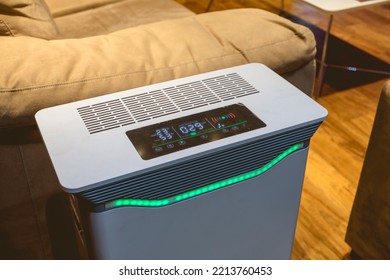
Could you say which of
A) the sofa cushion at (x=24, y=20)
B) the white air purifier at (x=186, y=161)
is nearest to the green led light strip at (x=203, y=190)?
the white air purifier at (x=186, y=161)

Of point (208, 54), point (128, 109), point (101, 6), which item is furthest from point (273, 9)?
point (128, 109)

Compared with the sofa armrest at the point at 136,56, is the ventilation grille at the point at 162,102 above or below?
below

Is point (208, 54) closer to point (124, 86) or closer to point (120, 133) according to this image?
point (124, 86)

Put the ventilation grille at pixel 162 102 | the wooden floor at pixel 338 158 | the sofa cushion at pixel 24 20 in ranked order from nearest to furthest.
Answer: the ventilation grille at pixel 162 102
the sofa cushion at pixel 24 20
the wooden floor at pixel 338 158

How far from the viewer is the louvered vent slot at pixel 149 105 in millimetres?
960

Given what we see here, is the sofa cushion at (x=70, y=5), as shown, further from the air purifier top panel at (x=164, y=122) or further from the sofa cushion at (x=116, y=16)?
the air purifier top panel at (x=164, y=122)

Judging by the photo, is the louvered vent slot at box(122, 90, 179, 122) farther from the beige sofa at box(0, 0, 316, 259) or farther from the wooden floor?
the wooden floor

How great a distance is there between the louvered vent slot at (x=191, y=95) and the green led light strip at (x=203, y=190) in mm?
166

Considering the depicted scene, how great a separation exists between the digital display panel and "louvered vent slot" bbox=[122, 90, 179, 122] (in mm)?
37

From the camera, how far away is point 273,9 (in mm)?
3262

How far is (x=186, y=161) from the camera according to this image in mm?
862

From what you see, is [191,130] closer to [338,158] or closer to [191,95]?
[191,95]

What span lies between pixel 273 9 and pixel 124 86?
8.02 feet

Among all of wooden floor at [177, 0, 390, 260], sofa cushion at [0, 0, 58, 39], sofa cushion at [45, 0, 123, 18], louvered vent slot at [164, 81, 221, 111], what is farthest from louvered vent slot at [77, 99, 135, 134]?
sofa cushion at [45, 0, 123, 18]
